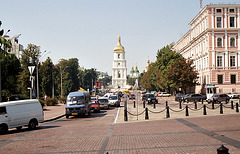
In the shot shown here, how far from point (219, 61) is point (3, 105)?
56.0 meters

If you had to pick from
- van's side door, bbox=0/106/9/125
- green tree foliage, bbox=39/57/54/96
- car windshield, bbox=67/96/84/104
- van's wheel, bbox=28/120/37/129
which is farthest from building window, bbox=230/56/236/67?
van's side door, bbox=0/106/9/125

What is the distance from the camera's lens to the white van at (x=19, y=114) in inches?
689

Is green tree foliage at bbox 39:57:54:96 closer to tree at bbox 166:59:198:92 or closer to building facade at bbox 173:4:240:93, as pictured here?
tree at bbox 166:59:198:92

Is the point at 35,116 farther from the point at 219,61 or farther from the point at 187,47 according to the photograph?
the point at 187,47

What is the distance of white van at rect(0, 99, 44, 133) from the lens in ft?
A: 57.4

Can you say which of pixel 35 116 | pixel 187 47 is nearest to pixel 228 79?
pixel 187 47

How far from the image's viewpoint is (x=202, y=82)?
71.4 meters

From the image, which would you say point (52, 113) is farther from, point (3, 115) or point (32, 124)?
point (3, 115)

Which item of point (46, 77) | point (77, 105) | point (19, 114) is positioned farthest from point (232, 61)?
point (19, 114)

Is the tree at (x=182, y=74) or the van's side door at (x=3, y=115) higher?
the tree at (x=182, y=74)

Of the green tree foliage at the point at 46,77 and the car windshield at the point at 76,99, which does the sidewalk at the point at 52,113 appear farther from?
the green tree foliage at the point at 46,77

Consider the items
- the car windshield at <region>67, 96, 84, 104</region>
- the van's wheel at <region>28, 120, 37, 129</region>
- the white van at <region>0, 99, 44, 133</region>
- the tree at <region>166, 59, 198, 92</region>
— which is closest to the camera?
the white van at <region>0, 99, 44, 133</region>

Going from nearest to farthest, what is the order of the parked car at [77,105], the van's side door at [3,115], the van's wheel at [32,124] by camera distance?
the van's side door at [3,115], the van's wheel at [32,124], the parked car at [77,105]

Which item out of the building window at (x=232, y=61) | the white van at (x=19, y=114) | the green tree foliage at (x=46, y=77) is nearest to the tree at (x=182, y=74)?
the building window at (x=232, y=61)
